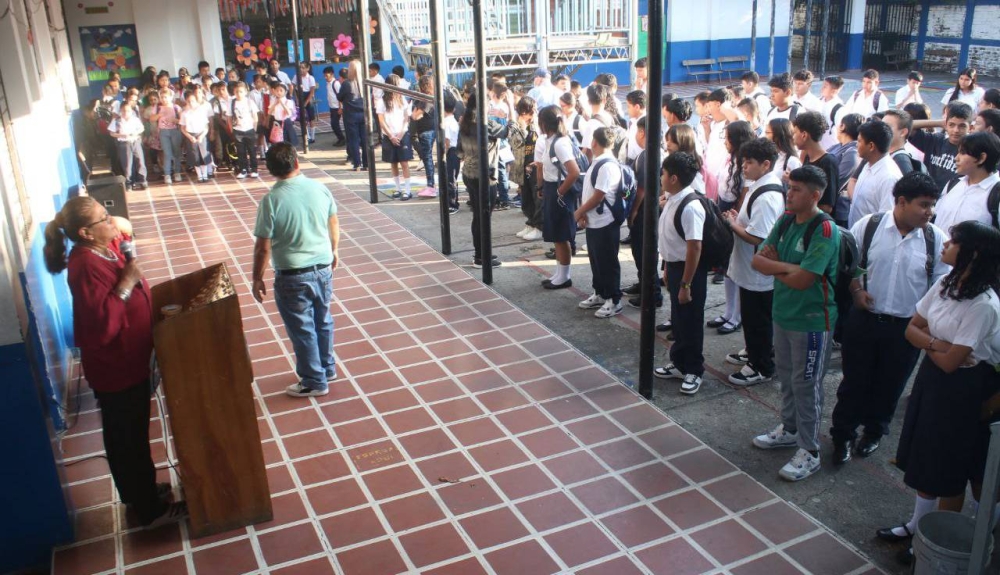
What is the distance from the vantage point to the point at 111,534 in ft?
14.3

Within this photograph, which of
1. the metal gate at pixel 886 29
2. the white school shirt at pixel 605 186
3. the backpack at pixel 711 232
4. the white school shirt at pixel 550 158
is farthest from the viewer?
the metal gate at pixel 886 29

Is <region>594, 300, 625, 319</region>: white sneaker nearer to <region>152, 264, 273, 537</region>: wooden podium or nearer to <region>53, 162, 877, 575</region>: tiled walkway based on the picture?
<region>53, 162, 877, 575</region>: tiled walkway

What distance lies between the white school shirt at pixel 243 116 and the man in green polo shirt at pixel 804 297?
9608mm

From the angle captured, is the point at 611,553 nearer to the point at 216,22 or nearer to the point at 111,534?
the point at 111,534

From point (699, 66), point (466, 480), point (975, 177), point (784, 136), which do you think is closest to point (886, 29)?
point (699, 66)

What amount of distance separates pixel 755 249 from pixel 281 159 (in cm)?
314

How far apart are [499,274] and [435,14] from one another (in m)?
2.53

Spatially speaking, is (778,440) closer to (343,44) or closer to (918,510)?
(918,510)

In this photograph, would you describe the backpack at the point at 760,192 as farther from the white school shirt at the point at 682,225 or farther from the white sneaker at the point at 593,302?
the white sneaker at the point at 593,302

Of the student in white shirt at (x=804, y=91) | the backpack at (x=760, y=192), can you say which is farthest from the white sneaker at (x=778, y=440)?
the student in white shirt at (x=804, y=91)

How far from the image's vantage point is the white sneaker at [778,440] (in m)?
4.88

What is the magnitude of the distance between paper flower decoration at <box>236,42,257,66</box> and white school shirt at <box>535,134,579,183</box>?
1293 cm

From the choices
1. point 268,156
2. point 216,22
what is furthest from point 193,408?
point 216,22

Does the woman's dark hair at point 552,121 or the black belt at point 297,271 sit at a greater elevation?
the woman's dark hair at point 552,121
